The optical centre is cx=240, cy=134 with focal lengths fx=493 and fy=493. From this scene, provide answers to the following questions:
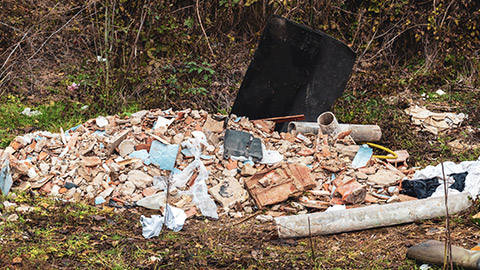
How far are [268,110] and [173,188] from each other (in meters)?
2.02

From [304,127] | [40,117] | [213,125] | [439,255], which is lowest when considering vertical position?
[40,117]

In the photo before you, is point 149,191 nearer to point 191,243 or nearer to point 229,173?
point 229,173

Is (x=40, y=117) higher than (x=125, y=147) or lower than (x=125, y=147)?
lower

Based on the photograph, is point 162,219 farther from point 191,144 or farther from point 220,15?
point 220,15

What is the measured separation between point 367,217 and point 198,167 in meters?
1.77

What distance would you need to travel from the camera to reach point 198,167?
5066 mm

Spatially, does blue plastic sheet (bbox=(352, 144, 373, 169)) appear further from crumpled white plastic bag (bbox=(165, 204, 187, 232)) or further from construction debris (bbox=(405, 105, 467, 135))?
crumpled white plastic bag (bbox=(165, 204, 187, 232))

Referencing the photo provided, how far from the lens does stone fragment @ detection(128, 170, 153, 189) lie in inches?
195

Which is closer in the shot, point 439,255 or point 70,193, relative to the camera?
point 439,255

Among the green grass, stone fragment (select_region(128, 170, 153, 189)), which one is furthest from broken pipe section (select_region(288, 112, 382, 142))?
the green grass

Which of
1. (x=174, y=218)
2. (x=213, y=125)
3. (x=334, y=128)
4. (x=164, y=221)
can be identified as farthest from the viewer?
(x=334, y=128)

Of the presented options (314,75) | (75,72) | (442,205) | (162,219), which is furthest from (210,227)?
(75,72)

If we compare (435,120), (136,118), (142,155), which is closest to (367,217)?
(142,155)

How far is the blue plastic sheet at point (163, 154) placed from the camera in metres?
5.11
